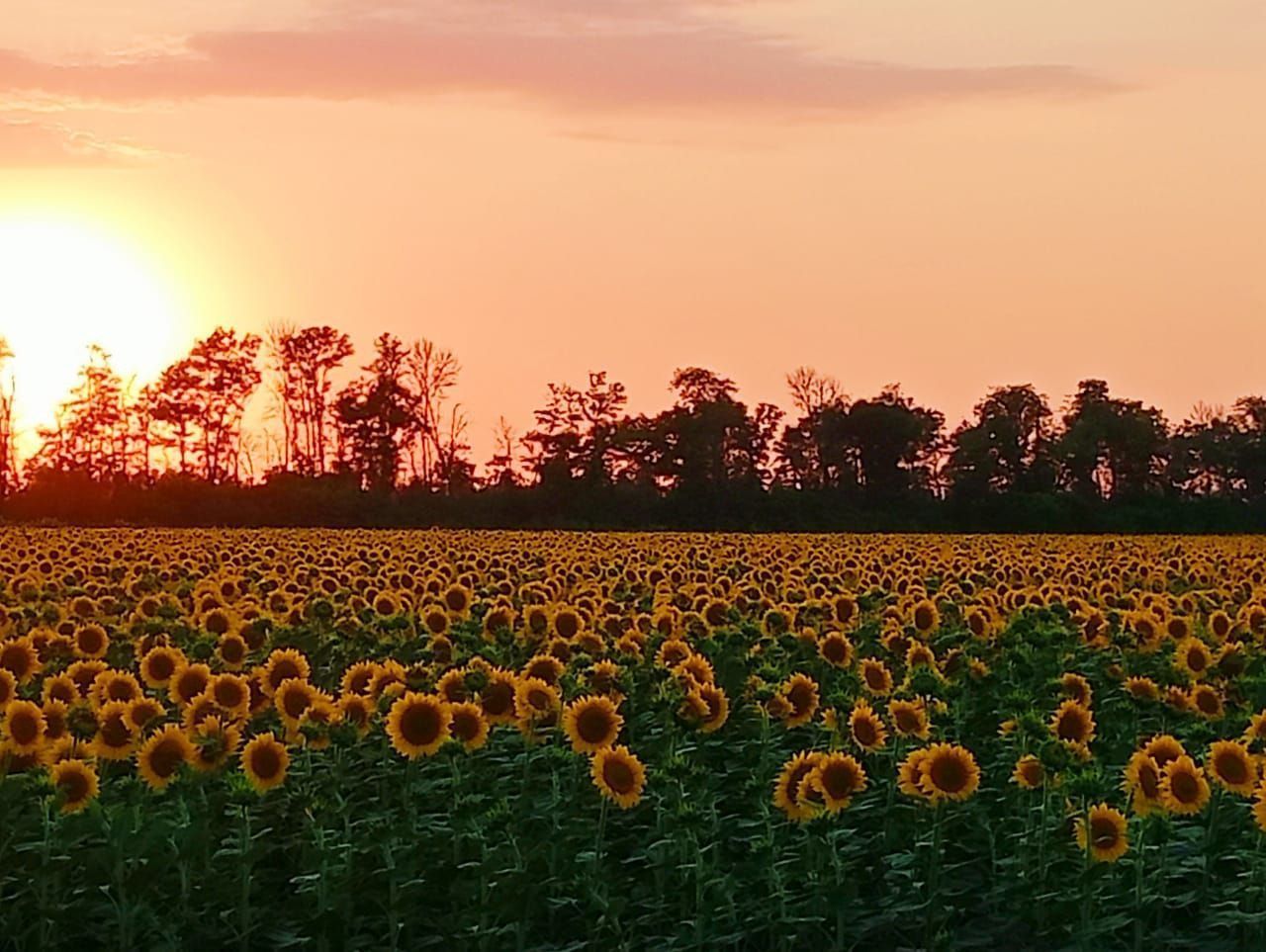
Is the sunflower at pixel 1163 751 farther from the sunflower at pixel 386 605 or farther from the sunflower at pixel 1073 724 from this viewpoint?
the sunflower at pixel 386 605

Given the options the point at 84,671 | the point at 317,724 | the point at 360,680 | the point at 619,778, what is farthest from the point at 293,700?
the point at 619,778

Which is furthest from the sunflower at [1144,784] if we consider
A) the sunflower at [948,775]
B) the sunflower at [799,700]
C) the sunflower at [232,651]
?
the sunflower at [232,651]

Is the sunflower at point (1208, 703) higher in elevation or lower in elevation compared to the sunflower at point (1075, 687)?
lower

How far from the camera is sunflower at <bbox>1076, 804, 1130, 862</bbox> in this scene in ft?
25.0

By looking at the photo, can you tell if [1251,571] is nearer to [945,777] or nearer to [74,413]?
[945,777]

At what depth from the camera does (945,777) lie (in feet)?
25.9


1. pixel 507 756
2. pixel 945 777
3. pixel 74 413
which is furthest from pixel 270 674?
pixel 74 413

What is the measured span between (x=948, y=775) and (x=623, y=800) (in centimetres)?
134

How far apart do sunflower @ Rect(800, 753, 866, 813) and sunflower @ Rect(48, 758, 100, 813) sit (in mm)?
2944

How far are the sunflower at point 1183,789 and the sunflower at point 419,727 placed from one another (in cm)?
300

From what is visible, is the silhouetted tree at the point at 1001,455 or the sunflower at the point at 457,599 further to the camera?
the silhouetted tree at the point at 1001,455

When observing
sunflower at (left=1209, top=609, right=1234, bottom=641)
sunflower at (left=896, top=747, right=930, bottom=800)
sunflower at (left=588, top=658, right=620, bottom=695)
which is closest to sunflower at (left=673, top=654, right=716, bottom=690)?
sunflower at (left=588, top=658, right=620, bottom=695)

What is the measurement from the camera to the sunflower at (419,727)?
8.55 meters

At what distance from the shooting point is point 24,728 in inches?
339
